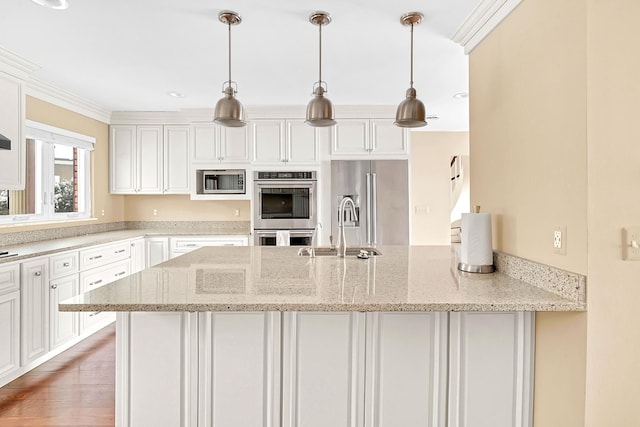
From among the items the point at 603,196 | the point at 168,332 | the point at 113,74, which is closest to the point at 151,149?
the point at 113,74

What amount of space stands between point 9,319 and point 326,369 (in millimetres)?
2450

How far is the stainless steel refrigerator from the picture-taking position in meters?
4.36

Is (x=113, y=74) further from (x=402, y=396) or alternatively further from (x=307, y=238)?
(x=402, y=396)

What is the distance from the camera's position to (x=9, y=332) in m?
2.75

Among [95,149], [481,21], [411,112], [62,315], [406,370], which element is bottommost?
[62,315]

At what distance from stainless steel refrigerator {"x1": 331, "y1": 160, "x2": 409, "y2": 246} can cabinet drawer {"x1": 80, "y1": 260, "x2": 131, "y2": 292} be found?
228cm

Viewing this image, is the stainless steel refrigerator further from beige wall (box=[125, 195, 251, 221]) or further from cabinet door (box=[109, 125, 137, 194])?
cabinet door (box=[109, 125, 137, 194])

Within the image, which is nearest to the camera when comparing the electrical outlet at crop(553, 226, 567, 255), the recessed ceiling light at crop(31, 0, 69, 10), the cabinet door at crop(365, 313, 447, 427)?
the electrical outlet at crop(553, 226, 567, 255)

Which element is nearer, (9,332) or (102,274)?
(9,332)

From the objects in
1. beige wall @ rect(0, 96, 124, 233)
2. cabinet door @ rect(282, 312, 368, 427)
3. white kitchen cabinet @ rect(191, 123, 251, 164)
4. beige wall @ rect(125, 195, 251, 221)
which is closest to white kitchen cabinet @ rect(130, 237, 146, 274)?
beige wall @ rect(0, 96, 124, 233)

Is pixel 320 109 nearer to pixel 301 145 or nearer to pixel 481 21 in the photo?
pixel 481 21

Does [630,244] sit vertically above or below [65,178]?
below

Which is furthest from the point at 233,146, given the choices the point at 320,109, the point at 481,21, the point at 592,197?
the point at 592,197

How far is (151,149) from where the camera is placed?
189 inches
